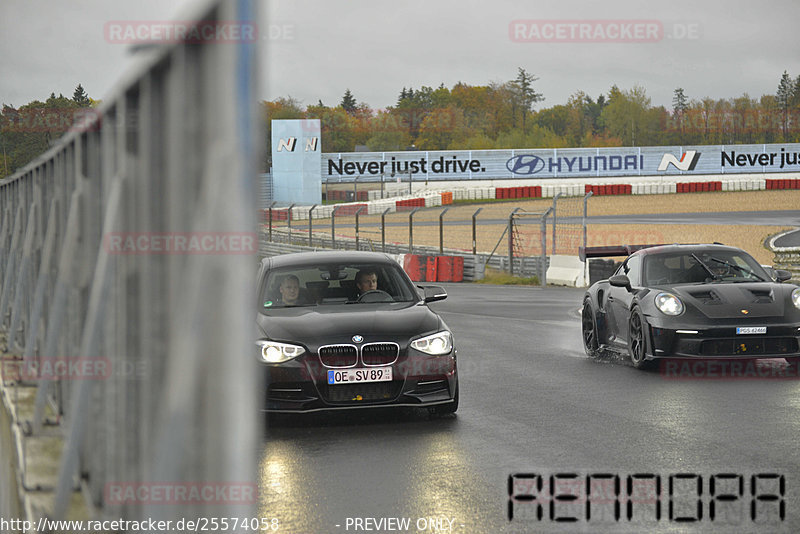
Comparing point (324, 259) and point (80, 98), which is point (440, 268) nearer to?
point (324, 259)

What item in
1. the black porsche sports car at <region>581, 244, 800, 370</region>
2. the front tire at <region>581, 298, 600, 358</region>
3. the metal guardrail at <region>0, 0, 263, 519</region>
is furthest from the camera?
the front tire at <region>581, 298, 600, 358</region>

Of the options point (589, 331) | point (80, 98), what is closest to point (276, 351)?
point (80, 98)

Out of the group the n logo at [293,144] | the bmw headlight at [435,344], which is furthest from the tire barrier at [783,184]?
the bmw headlight at [435,344]

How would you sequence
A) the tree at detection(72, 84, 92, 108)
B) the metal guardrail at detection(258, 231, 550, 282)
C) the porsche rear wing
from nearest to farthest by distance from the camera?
1. the tree at detection(72, 84, 92, 108)
2. the porsche rear wing
3. the metal guardrail at detection(258, 231, 550, 282)

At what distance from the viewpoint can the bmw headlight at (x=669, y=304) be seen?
11953 mm

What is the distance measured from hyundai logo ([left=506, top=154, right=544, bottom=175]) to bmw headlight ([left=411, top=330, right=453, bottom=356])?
7582cm

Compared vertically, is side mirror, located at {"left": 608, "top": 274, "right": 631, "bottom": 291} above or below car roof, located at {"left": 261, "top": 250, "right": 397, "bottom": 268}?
below

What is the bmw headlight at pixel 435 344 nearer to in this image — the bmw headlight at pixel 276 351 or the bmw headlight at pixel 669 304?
the bmw headlight at pixel 276 351

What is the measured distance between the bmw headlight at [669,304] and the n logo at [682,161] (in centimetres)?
7541

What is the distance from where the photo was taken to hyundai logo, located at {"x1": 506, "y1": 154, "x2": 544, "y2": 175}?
84312 millimetres

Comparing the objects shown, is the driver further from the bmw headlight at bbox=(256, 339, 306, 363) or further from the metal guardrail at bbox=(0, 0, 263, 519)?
the metal guardrail at bbox=(0, 0, 263, 519)

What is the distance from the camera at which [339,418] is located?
31.6ft

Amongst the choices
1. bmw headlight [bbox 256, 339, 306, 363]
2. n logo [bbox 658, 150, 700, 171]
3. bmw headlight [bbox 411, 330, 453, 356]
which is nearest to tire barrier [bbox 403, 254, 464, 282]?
bmw headlight [bbox 411, 330, 453, 356]

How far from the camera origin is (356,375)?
8906mm
